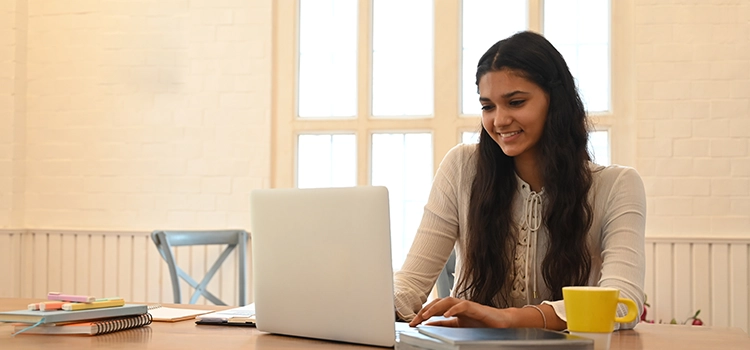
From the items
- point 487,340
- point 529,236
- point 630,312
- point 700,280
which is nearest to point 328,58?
point 700,280

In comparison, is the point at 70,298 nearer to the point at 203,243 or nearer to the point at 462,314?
the point at 462,314

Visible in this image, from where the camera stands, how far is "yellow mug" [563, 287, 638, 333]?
49.2 inches

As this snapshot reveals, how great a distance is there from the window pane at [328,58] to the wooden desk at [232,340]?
2901 millimetres

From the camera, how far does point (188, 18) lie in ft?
15.0

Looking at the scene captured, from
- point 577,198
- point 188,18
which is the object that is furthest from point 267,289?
point 188,18

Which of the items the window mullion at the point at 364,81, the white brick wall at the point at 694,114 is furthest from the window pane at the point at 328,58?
the white brick wall at the point at 694,114

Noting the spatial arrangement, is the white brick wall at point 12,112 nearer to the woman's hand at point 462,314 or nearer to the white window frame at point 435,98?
the white window frame at point 435,98

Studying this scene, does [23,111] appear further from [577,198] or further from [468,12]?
[577,198]

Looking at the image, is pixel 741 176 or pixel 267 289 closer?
pixel 267 289

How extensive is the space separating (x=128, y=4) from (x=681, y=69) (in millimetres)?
2958

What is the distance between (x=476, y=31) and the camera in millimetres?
4426

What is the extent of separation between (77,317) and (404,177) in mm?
2905

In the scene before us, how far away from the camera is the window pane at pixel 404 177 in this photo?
443cm

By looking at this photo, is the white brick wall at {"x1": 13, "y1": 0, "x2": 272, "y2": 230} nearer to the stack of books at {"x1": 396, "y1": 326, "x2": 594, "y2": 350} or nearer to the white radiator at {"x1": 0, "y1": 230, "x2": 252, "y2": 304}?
the white radiator at {"x1": 0, "y1": 230, "x2": 252, "y2": 304}
